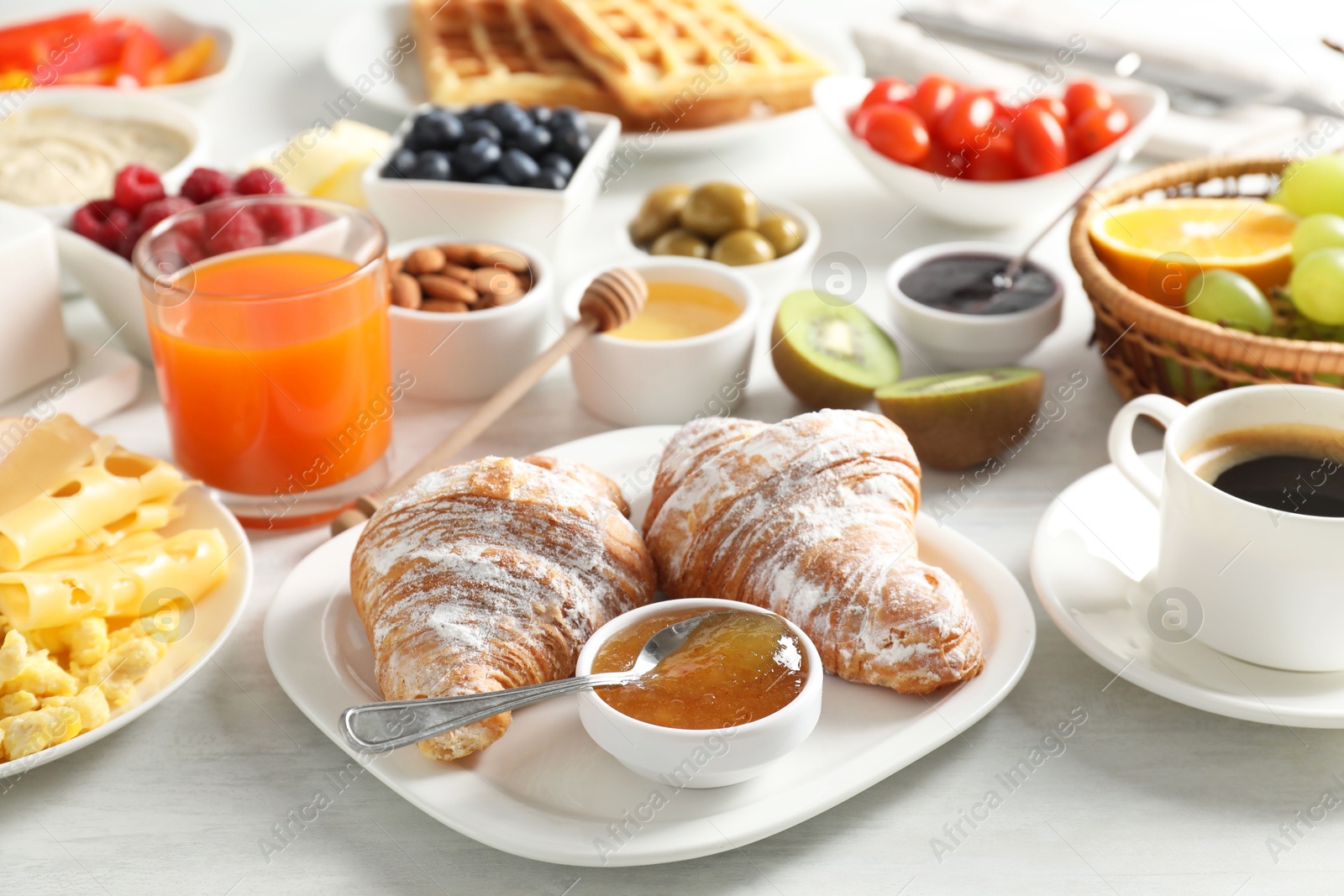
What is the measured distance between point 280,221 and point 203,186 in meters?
0.25

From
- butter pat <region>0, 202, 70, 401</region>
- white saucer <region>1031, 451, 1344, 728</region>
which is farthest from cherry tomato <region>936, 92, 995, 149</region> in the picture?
butter pat <region>0, 202, 70, 401</region>

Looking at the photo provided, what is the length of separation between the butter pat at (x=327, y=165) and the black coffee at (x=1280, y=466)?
1.38 m

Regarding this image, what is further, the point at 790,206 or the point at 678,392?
the point at 790,206

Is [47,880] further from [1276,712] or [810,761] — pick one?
[1276,712]

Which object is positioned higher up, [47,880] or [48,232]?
[48,232]

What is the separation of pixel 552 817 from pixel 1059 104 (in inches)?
→ 61.0

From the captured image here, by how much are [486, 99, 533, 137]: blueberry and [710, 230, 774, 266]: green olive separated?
376 millimetres

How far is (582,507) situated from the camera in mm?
1168

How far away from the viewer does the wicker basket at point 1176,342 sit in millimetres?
1355

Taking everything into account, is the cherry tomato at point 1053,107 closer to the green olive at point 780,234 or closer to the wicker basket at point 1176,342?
the wicker basket at point 1176,342

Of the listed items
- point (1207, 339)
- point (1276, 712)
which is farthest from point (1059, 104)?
point (1276, 712)

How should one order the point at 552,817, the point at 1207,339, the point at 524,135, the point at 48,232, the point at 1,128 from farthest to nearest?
1. the point at 1,128
2. the point at 524,135
3. the point at 48,232
4. the point at 1207,339
5. the point at 552,817

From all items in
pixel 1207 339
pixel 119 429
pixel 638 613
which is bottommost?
pixel 119 429

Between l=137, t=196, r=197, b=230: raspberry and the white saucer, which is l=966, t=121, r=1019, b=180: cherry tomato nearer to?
the white saucer
